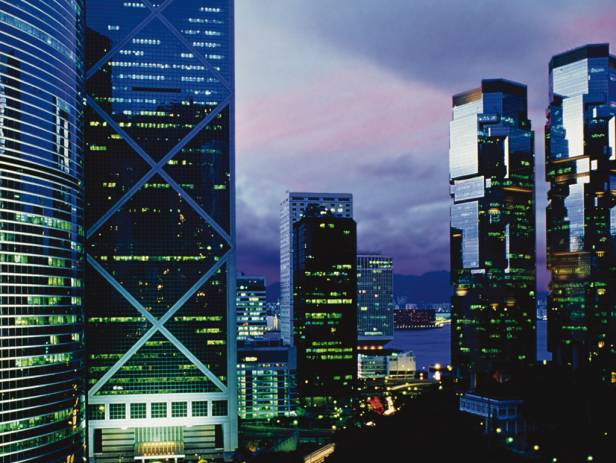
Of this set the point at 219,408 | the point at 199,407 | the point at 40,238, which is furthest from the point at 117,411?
the point at 40,238

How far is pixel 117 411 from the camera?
379 ft

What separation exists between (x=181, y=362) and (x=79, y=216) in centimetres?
3715

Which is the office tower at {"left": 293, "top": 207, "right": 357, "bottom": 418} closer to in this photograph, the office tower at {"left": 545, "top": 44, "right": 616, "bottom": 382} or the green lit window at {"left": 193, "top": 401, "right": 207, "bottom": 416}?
the green lit window at {"left": 193, "top": 401, "right": 207, "bottom": 416}

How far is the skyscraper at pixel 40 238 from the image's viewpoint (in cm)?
7375

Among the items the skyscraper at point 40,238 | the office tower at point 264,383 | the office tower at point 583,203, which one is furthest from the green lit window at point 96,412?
the office tower at point 583,203

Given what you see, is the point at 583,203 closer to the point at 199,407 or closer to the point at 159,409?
the point at 199,407

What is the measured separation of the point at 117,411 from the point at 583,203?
11080 cm

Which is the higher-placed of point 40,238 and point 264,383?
point 40,238

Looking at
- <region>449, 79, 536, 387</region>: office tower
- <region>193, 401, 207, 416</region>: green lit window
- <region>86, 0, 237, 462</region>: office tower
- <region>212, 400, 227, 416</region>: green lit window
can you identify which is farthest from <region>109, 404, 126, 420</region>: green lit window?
<region>449, 79, 536, 387</region>: office tower

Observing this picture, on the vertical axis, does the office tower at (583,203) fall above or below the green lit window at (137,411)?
above

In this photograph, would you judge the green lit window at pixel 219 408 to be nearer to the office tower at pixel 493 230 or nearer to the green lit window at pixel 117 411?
the green lit window at pixel 117 411

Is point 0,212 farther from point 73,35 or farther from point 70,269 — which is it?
point 73,35

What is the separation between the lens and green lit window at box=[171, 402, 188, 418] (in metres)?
117

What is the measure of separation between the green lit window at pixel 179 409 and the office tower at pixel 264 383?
1912cm
